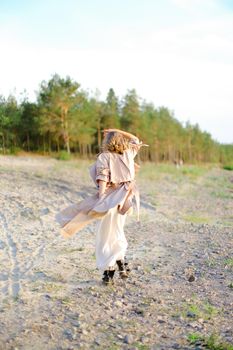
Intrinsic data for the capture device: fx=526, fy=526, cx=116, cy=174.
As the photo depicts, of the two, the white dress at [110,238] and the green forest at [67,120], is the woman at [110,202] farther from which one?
the green forest at [67,120]

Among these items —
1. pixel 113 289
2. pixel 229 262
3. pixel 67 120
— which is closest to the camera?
pixel 113 289

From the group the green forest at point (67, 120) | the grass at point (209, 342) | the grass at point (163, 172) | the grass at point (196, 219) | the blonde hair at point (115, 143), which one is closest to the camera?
the grass at point (209, 342)

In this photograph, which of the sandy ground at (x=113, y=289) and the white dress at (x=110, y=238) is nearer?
the sandy ground at (x=113, y=289)

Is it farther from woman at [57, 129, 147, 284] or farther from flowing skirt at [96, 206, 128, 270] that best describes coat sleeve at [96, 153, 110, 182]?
flowing skirt at [96, 206, 128, 270]

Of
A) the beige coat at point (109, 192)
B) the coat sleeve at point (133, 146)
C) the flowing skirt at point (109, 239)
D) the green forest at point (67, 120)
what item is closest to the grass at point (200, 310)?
the flowing skirt at point (109, 239)

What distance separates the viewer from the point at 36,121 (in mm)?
49875

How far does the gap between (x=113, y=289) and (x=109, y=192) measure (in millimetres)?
1355

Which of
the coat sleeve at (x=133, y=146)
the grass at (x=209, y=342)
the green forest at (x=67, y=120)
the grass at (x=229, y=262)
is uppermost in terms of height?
the green forest at (x=67, y=120)

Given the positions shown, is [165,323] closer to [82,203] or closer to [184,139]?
[82,203]

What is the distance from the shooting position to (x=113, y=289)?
23.5ft

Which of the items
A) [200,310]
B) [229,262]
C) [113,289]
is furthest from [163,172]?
[200,310]

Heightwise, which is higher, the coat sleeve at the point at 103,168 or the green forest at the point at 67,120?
the green forest at the point at 67,120

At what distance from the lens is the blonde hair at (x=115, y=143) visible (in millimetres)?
7434

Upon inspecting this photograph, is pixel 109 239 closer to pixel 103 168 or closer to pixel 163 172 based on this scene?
pixel 103 168
